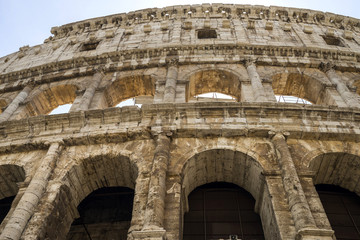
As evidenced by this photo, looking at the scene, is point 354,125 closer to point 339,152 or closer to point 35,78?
point 339,152

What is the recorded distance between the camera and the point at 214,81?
11938 mm

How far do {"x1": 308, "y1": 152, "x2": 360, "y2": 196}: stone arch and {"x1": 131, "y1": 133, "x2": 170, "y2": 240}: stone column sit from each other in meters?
3.65

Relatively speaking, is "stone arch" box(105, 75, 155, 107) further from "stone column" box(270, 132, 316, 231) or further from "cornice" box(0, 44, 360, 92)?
"stone column" box(270, 132, 316, 231)

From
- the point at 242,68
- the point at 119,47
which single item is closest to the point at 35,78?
the point at 119,47

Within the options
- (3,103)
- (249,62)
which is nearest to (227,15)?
(249,62)

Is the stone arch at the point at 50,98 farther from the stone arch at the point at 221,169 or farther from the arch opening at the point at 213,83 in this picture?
the stone arch at the point at 221,169

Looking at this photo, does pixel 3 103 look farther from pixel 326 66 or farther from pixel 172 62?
pixel 326 66

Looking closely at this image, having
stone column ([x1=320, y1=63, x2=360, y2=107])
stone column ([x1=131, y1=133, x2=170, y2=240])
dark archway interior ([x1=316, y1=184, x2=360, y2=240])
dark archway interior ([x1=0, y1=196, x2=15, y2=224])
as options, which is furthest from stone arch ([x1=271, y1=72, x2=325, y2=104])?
dark archway interior ([x1=0, y1=196, x2=15, y2=224])

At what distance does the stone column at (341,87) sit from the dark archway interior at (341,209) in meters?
2.99

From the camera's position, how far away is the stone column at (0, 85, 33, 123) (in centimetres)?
1068

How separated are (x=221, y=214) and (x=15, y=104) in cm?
856

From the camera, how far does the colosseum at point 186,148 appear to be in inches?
258

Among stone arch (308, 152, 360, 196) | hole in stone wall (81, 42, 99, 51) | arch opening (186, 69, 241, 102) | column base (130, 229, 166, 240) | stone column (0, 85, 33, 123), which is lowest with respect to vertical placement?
column base (130, 229, 166, 240)

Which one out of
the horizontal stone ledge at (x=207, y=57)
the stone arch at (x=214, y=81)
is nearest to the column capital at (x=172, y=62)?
the horizontal stone ledge at (x=207, y=57)
